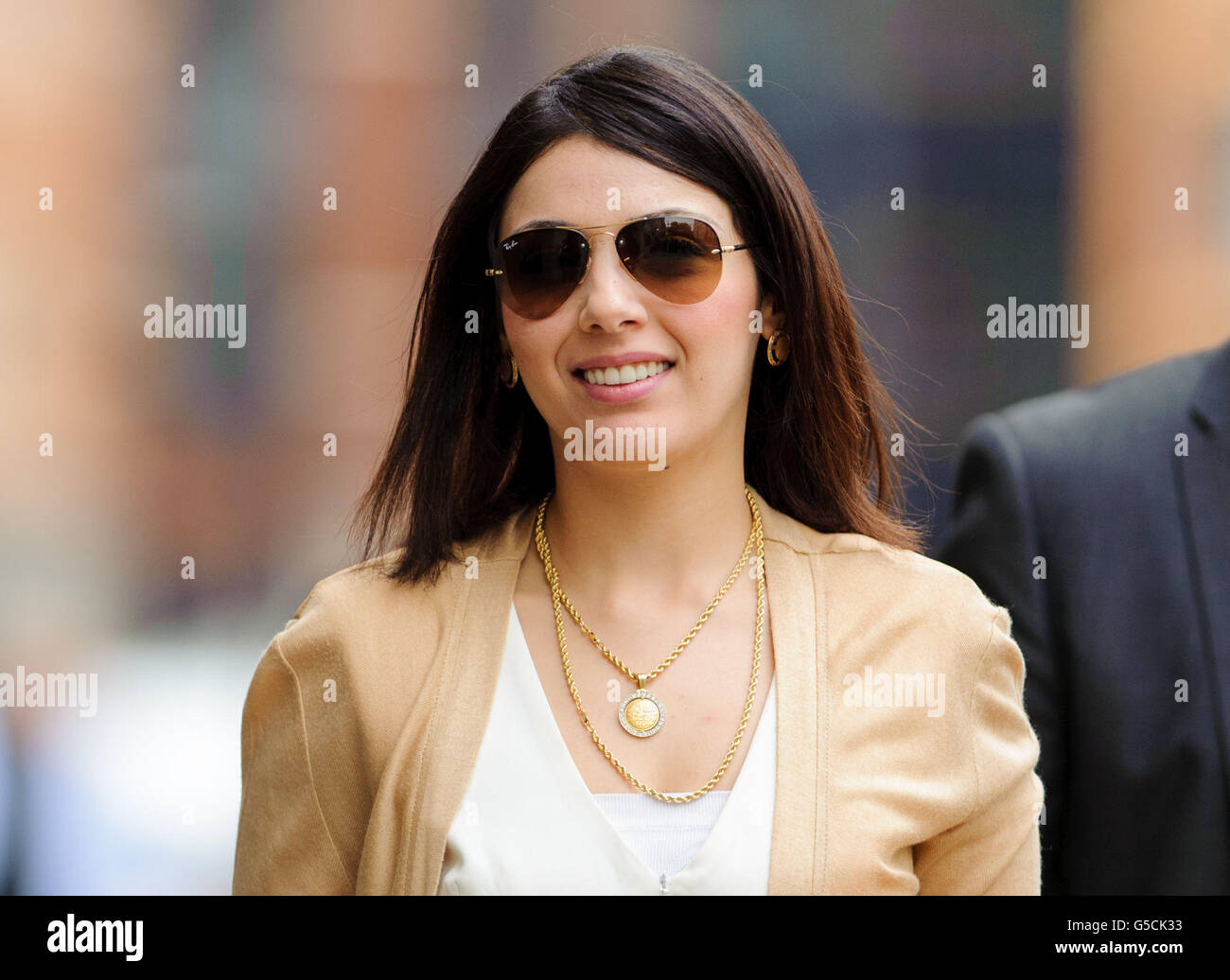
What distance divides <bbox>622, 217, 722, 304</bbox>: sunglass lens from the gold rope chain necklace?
0.45 m

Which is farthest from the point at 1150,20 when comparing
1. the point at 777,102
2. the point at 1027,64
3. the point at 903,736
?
the point at 903,736

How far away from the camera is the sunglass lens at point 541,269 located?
2129 mm

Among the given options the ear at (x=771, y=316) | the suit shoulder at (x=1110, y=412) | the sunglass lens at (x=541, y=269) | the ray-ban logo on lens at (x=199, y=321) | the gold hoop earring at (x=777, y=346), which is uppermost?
the ray-ban logo on lens at (x=199, y=321)

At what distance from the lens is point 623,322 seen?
2.10 metres

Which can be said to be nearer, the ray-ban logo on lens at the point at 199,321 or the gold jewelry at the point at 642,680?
the gold jewelry at the point at 642,680

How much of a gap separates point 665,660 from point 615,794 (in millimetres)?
253

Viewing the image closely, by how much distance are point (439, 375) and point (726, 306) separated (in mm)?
565

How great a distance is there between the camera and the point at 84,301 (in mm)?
3816

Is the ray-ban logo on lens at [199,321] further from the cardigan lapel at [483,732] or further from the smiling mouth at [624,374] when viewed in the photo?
the smiling mouth at [624,374]

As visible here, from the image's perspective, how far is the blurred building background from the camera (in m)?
3.24
